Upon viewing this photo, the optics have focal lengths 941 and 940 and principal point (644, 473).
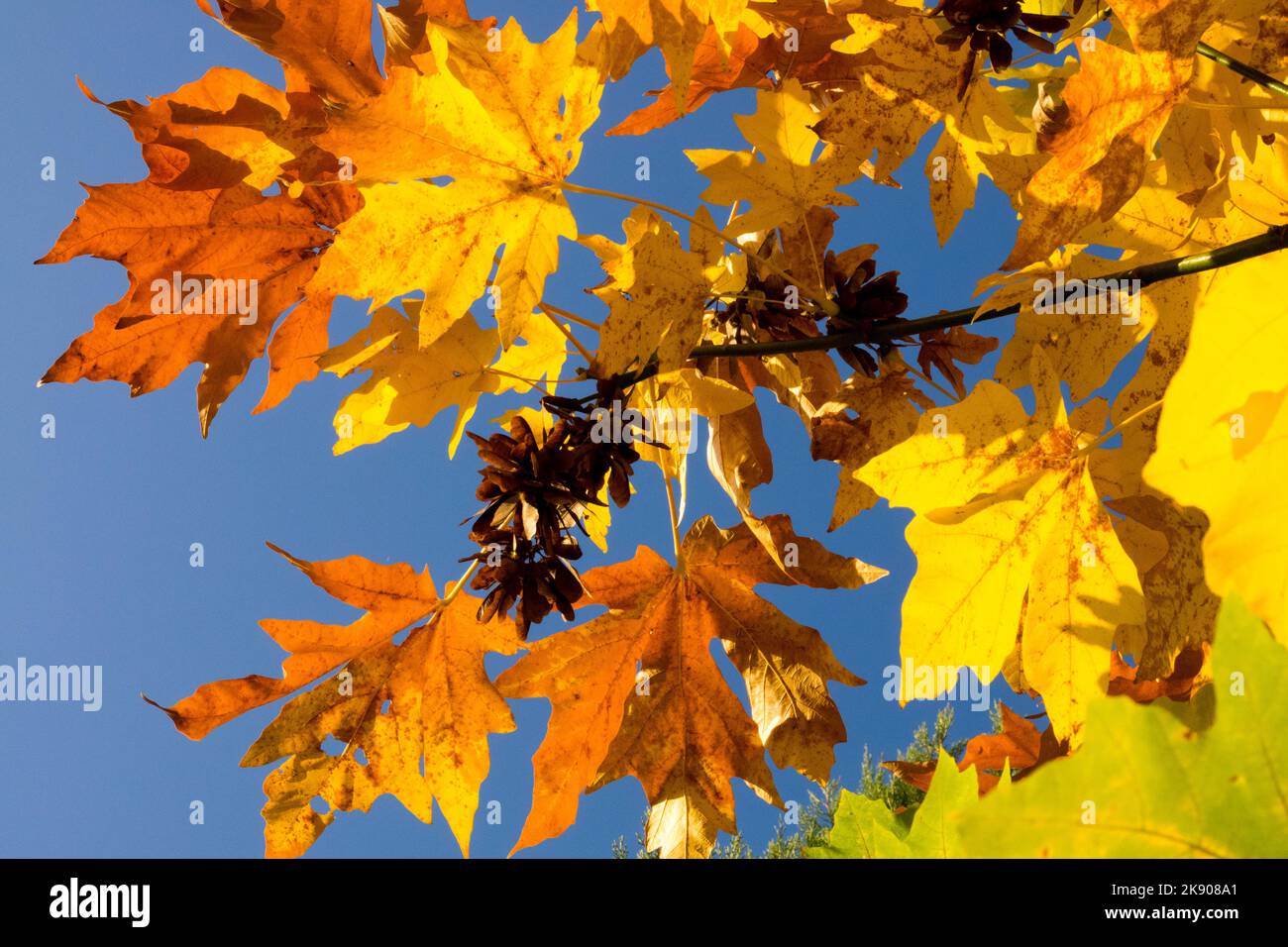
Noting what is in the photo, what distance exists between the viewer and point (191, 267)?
0.85 m

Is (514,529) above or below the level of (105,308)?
below

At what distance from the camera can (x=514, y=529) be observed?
79 cm

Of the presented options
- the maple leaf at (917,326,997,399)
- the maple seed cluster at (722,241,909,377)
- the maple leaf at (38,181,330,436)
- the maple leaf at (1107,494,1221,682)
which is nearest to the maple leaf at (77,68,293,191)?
the maple leaf at (38,181,330,436)

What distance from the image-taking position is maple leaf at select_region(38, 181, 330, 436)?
83 centimetres

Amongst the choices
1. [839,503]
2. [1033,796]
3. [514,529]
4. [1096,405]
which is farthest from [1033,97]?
[1033,796]

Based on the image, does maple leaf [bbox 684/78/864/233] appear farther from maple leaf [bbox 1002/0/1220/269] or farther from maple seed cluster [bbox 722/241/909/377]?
maple leaf [bbox 1002/0/1220/269]

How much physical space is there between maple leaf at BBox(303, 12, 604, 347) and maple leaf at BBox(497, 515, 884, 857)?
Result: 33cm

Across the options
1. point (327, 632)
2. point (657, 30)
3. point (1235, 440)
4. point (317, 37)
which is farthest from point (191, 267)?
point (1235, 440)

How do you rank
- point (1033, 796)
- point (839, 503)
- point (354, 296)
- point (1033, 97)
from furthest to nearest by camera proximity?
point (1033, 97) < point (839, 503) < point (354, 296) < point (1033, 796)

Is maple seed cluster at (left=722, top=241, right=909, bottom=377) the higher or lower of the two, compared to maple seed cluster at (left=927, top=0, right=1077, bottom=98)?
lower

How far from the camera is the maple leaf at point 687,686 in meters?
0.84

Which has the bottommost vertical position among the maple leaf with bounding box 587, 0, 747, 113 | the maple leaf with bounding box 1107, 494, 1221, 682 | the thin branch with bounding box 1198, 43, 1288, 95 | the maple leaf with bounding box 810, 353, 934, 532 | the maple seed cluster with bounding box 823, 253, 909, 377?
the maple leaf with bounding box 1107, 494, 1221, 682

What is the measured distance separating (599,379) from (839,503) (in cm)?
22
